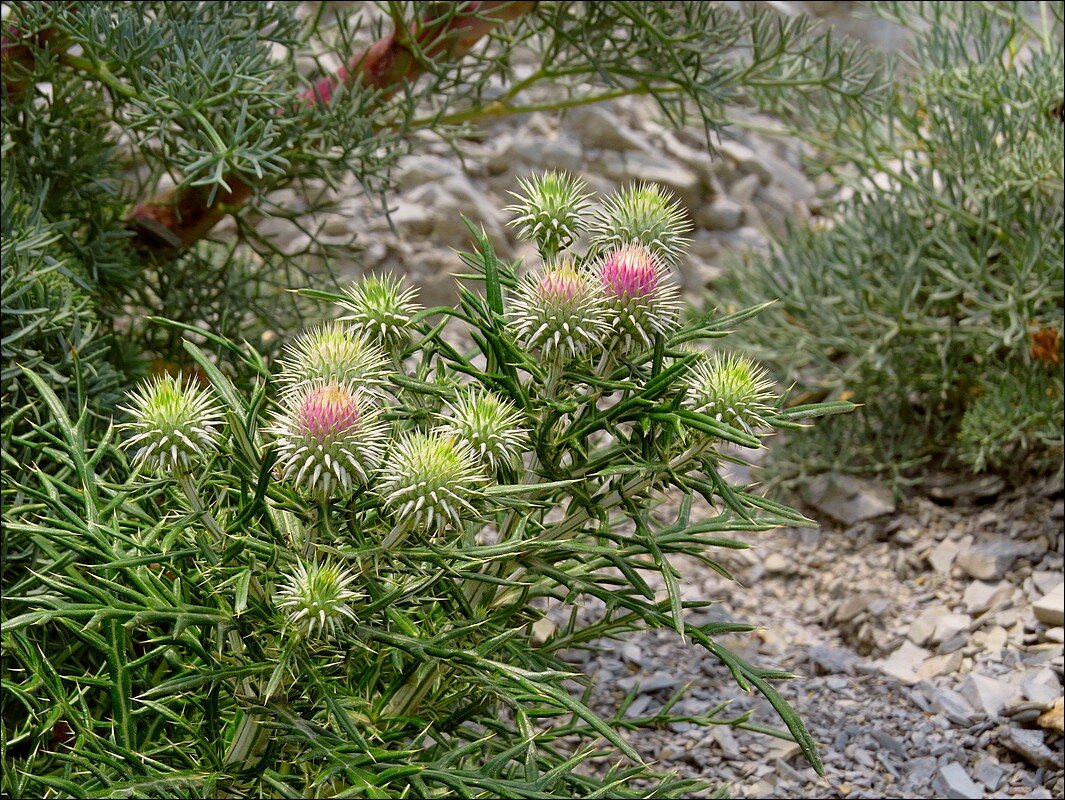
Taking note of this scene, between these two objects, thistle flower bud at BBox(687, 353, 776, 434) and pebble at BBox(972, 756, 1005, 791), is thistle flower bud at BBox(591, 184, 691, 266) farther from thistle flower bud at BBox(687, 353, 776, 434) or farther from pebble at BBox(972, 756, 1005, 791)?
pebble at BBox(972, 756, 1005, 791)

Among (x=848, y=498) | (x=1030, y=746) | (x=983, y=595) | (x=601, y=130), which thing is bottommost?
(x=1030, y=746)

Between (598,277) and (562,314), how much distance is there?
75 mm

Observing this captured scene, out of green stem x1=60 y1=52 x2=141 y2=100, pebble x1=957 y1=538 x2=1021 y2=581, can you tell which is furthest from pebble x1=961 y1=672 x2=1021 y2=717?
green stem x1=60 y1=52 x2=141 y2=100

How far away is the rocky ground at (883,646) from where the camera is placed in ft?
7.31

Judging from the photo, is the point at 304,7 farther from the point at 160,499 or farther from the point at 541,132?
the point at 160,499

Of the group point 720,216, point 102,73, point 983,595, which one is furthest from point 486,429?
point 720,216

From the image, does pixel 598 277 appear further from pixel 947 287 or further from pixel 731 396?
pixel 947 287

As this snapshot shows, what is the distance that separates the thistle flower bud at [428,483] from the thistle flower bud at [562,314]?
0.48ft

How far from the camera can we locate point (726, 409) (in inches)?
44.5

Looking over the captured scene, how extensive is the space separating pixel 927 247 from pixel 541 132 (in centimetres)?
228

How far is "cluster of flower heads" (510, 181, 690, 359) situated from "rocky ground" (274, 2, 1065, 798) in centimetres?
27

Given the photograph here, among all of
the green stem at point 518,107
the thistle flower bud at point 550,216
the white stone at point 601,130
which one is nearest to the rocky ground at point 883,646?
the green stem at point 518,107

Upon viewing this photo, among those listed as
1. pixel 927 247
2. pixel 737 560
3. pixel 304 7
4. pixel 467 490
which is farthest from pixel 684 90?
pixel 304 7

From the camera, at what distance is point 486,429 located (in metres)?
1.09
